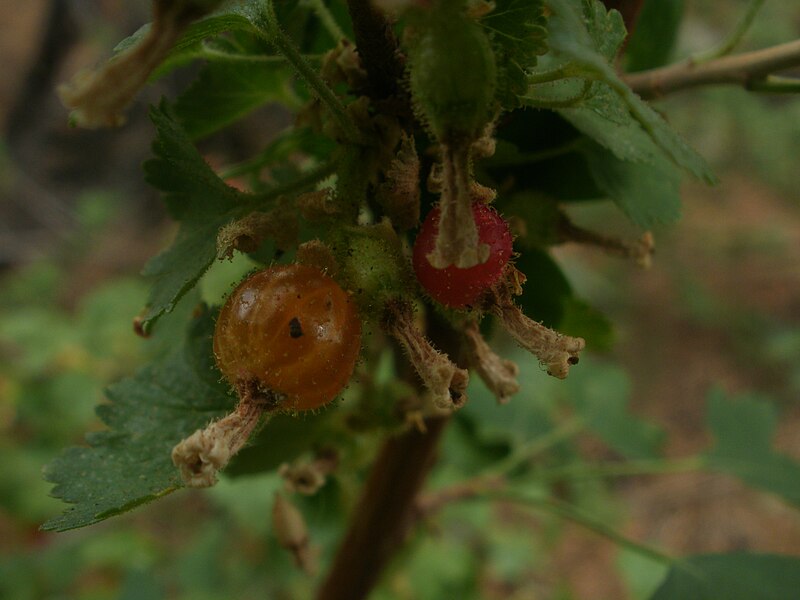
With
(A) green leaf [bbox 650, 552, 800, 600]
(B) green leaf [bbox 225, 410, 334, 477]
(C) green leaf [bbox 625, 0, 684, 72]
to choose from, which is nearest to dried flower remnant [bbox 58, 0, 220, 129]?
(B) green leaf [bbox 225, 410, 334, 477]

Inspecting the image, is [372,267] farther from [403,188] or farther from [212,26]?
[212,26]

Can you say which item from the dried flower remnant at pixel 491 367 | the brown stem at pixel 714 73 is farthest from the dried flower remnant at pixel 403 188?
the brown stem at pixel 714 73

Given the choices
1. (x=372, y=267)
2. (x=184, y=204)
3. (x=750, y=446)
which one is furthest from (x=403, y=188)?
(x=750, y=446)

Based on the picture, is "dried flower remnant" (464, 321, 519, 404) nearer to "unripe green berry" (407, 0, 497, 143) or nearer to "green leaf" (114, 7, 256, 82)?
"unripe green berry" (407, 0, 497, 143)

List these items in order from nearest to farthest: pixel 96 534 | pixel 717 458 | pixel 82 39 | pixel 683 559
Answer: pixel 683 559, pixel 717 458, pixel 96 534, pixel 82 39

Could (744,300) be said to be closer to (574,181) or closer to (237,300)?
(574,181)

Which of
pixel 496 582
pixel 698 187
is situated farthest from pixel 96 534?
pixel 698 187

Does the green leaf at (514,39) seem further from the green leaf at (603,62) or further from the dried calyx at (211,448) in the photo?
the dried calyx at (211,448)
